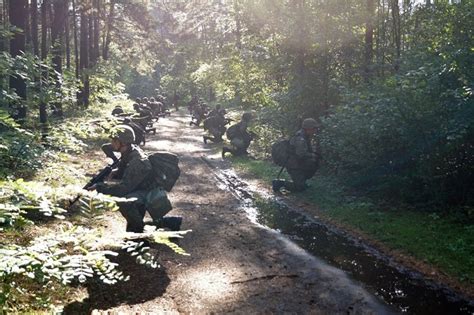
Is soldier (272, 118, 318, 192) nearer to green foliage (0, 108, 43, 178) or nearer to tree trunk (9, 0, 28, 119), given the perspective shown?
green foliage (0, 108, 43, 178)

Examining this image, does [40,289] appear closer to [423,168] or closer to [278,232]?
[278,232]

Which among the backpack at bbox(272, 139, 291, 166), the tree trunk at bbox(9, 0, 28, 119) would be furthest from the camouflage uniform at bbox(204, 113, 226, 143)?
the tree trunk at bbox(9, 0, 28, 119)

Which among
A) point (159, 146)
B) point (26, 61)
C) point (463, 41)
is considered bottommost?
point (159, 146)

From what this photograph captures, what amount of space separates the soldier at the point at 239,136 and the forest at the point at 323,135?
70cm

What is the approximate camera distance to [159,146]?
19.4 meters

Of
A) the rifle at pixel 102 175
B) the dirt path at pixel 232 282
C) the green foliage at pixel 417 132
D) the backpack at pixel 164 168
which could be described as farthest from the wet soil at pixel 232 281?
the green foliage at pixel 417 132

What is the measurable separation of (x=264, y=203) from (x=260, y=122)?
7.42m

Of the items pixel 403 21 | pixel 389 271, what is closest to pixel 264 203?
pixel 389 271

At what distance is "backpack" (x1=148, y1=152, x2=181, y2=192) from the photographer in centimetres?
717

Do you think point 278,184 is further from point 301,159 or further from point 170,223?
point 170,223

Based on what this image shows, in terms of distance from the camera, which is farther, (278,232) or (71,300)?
(278,232)

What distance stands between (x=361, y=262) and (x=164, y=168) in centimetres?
370

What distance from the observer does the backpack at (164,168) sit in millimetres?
7168

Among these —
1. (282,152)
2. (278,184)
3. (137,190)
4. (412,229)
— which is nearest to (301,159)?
(282,152)
